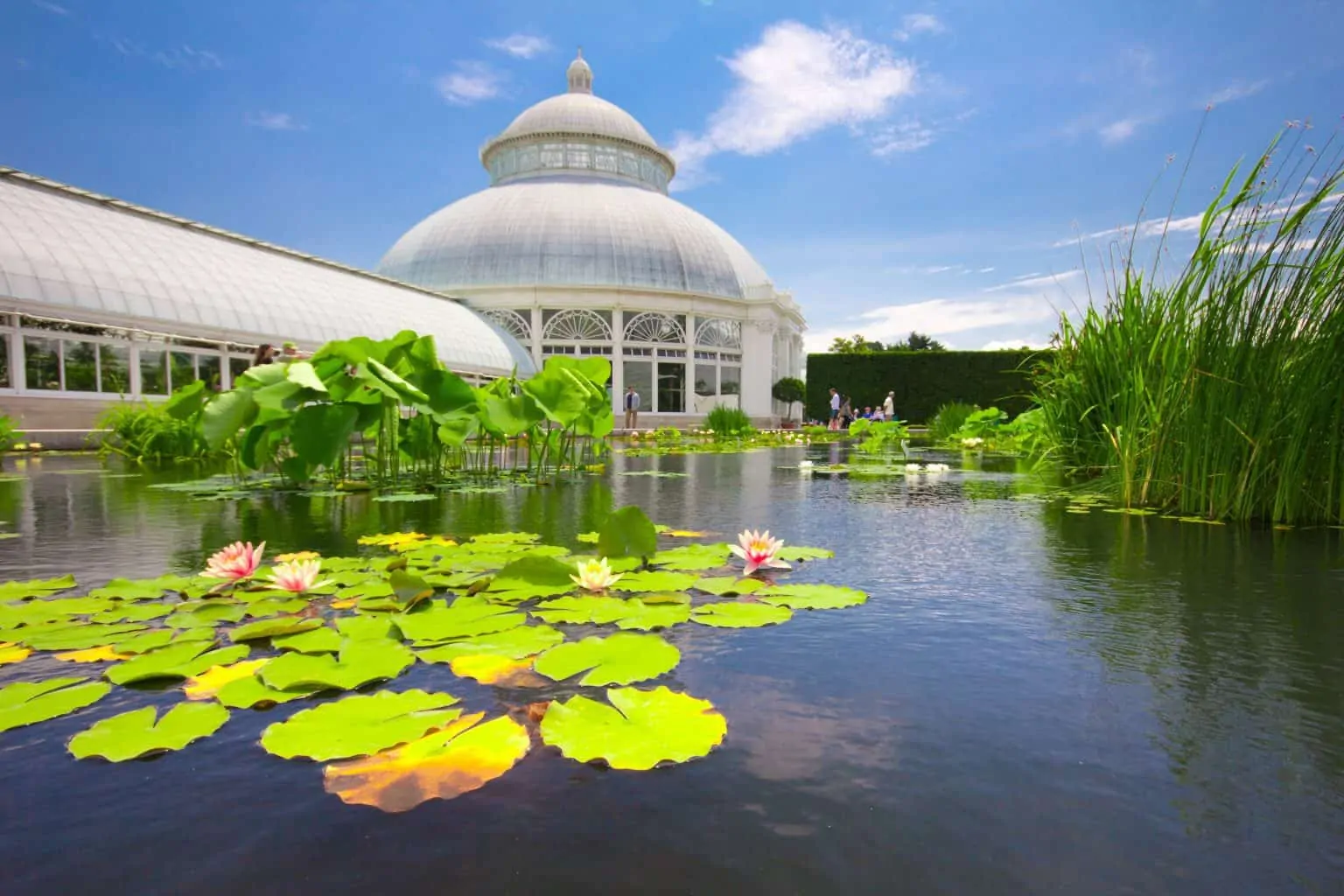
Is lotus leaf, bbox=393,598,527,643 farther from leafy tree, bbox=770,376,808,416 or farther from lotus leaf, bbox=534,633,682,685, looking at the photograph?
leafy tree, bbox=770,376,808,416

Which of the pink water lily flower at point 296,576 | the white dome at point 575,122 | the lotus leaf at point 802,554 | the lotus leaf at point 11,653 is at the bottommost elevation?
the lotus leaf at point 802,554

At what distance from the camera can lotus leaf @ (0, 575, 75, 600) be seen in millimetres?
1807

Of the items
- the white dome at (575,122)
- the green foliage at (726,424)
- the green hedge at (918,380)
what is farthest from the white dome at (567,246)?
the green foliage at (726,424)

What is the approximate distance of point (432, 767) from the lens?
908mm

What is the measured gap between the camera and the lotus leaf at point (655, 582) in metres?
1.88

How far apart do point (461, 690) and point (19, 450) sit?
11073mm

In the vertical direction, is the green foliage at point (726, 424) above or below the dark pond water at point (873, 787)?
above

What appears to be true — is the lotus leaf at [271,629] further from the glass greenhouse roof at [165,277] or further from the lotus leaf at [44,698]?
Result: the glass greenhouse roof at [165,277]

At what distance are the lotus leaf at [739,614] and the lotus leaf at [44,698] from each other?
1.12m

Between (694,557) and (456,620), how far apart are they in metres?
0.92

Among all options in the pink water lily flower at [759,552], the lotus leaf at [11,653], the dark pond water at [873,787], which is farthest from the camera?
the pink water lily flower at [759,552]

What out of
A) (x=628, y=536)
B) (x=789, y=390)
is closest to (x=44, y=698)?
(x=628, y=536)

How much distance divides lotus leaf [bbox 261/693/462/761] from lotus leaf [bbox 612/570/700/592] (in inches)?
30.8

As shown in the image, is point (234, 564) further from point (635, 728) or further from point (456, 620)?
point (635, 728)
